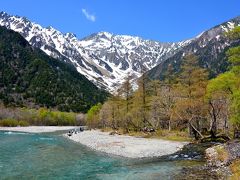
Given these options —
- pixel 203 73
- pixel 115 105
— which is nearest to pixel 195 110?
pixel 203 73

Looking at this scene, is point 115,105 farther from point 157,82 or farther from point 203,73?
point 203,73

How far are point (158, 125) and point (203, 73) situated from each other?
25532 mm

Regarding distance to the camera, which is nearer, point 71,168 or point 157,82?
point 71,168

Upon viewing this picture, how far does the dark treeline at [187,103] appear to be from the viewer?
55.4 metres

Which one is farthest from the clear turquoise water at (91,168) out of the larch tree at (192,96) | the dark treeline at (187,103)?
the larch tree at (192,96)

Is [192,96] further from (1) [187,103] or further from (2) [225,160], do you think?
(2) [225,160]

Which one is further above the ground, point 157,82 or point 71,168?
point 157,82

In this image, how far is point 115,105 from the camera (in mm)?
119938

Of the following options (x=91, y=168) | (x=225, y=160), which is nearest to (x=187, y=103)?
(x=225, y=160)

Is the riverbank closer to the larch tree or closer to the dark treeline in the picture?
the dark treeline

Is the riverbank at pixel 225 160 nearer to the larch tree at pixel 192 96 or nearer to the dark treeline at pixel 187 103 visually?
the dark treeline at pixel 187 103

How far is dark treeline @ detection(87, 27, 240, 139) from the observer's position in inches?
2183

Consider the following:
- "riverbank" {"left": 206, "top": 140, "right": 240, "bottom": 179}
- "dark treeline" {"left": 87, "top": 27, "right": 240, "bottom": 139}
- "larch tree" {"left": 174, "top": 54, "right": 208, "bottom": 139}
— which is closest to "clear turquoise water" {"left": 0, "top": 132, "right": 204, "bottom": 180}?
"riverbank" {"left": 206, "top": 140, "right": 240, "bottom": 179}

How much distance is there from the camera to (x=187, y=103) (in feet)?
226
